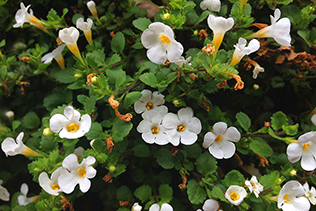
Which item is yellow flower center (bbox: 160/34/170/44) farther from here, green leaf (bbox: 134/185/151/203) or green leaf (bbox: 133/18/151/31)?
green leaf (bbox: 134/185/151/203)

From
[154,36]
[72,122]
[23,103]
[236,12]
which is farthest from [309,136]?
[23,103]

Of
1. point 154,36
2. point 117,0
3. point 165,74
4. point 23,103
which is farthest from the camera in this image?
point 23,103

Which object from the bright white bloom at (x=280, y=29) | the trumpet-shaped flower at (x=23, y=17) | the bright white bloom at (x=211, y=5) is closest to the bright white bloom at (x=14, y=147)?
the trumpet-shaped flower at (x=23, y=17)

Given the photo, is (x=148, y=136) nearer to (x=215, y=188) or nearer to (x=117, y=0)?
(x=215, y=188)

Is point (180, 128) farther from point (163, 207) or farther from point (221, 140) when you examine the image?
point (163, 207)

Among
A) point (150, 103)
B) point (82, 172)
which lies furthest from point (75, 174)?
point (150, 103)
